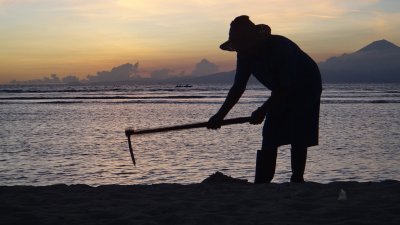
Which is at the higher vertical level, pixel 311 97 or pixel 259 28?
pixel 259 28

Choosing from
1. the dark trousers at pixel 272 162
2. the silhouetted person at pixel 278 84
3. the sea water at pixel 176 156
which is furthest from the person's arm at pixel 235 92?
the sea water at pixel 176 156

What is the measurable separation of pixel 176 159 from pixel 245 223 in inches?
256

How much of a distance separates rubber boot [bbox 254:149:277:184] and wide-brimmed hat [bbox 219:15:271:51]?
1.17 metres

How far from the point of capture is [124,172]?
359 inches

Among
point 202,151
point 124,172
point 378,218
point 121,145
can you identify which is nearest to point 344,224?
point 378,218

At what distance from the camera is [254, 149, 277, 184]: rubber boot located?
5.29 meters

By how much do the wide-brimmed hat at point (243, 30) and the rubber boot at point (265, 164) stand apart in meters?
1.17

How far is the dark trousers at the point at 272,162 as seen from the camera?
203 inches

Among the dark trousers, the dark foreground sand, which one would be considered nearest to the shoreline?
the dark foreground sand

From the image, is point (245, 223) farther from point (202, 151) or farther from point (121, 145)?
point (121, 145)

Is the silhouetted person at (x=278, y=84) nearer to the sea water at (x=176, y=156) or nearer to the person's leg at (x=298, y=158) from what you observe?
the person's leg at (x=298, y=158)

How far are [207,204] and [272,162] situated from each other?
99cm

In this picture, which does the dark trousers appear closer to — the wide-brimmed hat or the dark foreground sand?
the dark foreground sand

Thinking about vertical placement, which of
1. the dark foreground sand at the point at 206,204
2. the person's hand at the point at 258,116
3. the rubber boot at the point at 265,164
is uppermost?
the person's hand at the point at 258,116
